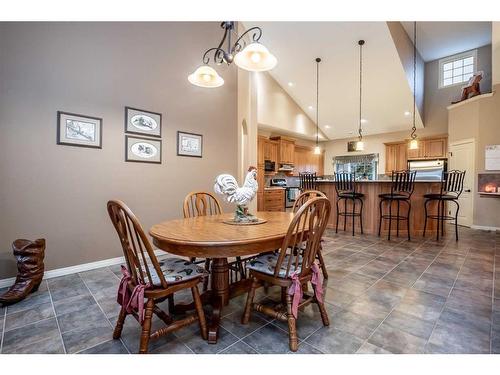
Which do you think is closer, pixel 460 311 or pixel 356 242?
pixel 460 311

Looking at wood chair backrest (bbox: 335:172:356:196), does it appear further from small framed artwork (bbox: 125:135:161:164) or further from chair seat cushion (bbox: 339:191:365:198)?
small framed artwork (bbox: 125:135:161:164)

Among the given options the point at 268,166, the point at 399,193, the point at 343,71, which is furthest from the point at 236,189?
the point at 343,71

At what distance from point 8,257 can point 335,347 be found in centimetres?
299

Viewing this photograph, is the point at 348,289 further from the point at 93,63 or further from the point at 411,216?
the point at 93,63

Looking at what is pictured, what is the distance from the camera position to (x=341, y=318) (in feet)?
5.77

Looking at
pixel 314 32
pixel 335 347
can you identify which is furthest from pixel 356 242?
pixel 314 32

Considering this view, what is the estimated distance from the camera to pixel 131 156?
3.10 meters

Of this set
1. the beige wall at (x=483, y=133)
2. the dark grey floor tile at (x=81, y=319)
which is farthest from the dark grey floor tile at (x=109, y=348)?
the beige wall at (x=483, y=133)

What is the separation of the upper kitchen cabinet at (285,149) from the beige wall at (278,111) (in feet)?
0.88

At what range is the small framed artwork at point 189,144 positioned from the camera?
141 inches

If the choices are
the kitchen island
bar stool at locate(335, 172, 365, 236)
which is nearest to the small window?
the kitchen island

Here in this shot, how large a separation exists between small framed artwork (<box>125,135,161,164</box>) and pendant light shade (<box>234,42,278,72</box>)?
182 cm

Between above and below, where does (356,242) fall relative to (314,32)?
below
